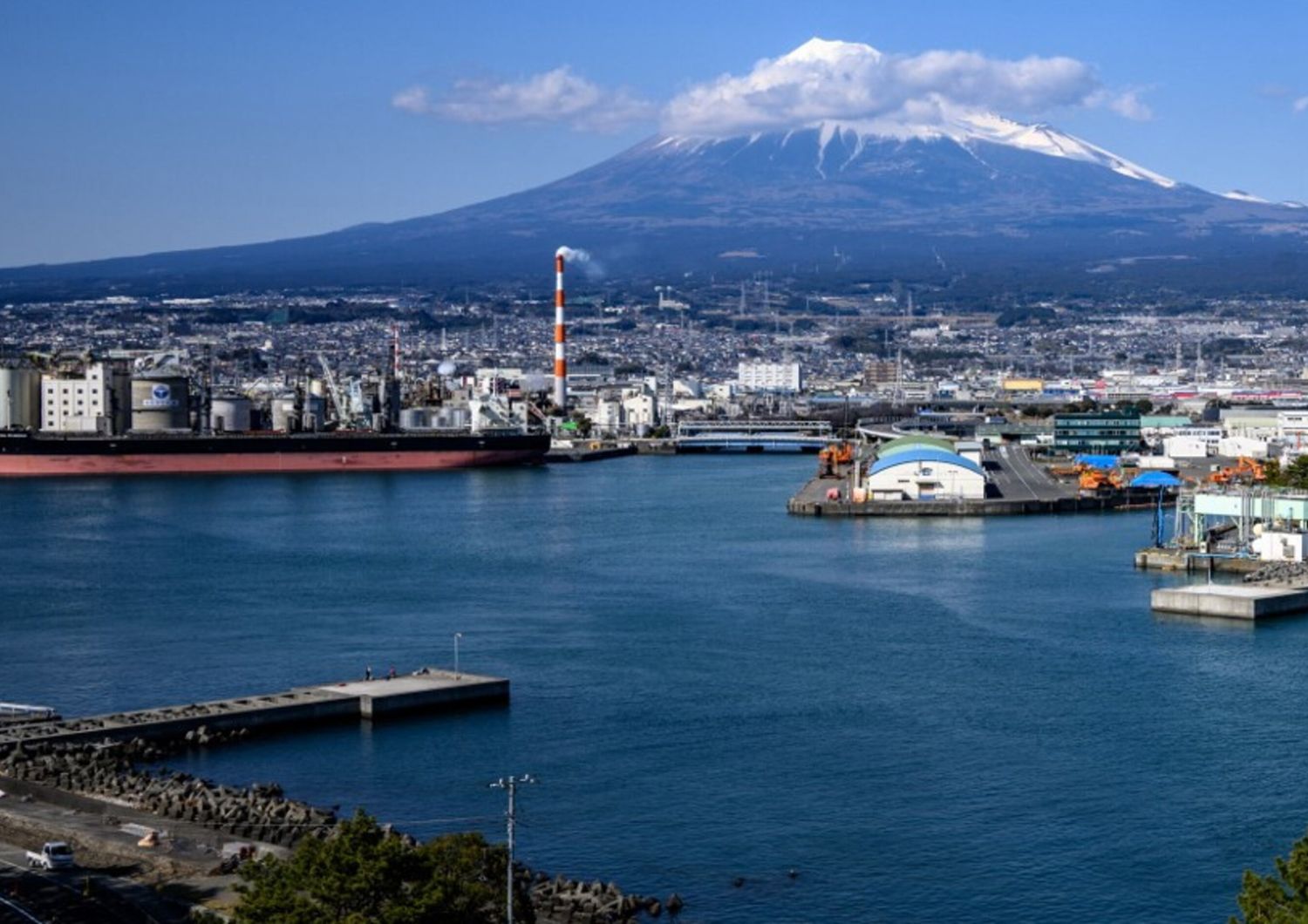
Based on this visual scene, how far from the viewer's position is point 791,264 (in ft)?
195

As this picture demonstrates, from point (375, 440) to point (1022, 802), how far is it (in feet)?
42.2

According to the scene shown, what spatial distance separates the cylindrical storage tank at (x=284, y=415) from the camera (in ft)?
62.0

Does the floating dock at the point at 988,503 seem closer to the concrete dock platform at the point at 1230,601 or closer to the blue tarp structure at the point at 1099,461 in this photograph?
the blue tarp structure at the point at 1099,461

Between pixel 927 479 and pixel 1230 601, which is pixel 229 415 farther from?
pixel 1230 601

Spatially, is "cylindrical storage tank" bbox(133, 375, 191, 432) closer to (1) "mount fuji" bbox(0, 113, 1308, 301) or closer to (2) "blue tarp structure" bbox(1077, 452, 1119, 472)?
(2) "blue tarp structure" bbox(1077, 452, 1119, 472)

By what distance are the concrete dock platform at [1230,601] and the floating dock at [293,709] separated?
2952 mm

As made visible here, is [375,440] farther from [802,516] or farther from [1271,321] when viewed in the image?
[1271,321]

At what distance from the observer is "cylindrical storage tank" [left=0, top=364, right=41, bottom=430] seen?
1830cm

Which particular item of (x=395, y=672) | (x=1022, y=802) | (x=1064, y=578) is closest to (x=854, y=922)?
(x=1022, y=802)

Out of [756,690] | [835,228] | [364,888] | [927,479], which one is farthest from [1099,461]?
[835,228]

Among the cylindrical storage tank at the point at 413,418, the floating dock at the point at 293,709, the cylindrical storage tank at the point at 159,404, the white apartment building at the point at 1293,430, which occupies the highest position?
the cylindrical storage tank at the point at 159,404

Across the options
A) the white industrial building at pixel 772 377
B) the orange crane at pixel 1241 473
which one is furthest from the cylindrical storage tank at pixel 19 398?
the white industrial building at pixel 772 377

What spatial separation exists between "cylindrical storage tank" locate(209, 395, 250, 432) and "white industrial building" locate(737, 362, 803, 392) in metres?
12.1

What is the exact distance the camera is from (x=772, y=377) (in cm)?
3089
